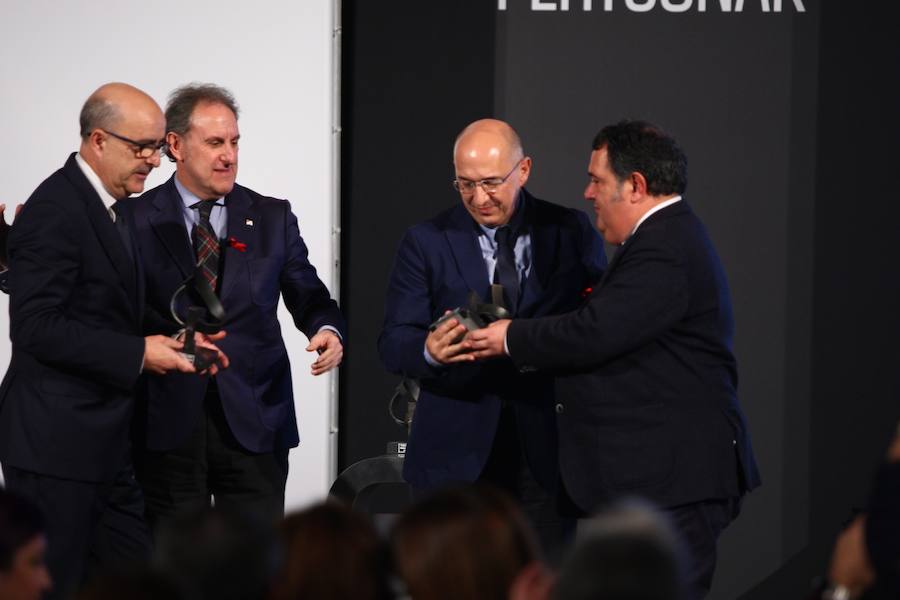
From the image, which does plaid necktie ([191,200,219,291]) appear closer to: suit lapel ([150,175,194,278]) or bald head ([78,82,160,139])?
suit lapel ([150,175,194,278])

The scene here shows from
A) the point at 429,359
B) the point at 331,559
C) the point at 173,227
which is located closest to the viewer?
the point at 331,559

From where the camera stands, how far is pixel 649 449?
11.8 ft

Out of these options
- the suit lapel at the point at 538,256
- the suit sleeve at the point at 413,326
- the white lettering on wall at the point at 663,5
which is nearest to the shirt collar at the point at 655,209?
the suit lapel at the point at 538,256

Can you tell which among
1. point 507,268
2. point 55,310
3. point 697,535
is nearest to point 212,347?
point 55,310

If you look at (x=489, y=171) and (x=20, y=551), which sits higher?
(x=489, y=171)

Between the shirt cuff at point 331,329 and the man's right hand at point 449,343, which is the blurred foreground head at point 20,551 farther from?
the shirt cuff at point 331,329

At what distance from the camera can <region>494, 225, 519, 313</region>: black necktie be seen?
4.02 m

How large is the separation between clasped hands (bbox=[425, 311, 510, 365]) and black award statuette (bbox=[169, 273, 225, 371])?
24.4 inches

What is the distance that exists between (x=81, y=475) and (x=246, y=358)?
74cm

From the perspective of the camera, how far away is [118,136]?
3.75 meters

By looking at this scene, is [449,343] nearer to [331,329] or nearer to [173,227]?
[331,329]

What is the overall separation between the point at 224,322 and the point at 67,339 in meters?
0.59

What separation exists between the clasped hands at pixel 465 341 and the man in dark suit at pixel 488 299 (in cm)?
12

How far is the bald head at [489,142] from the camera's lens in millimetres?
4016
